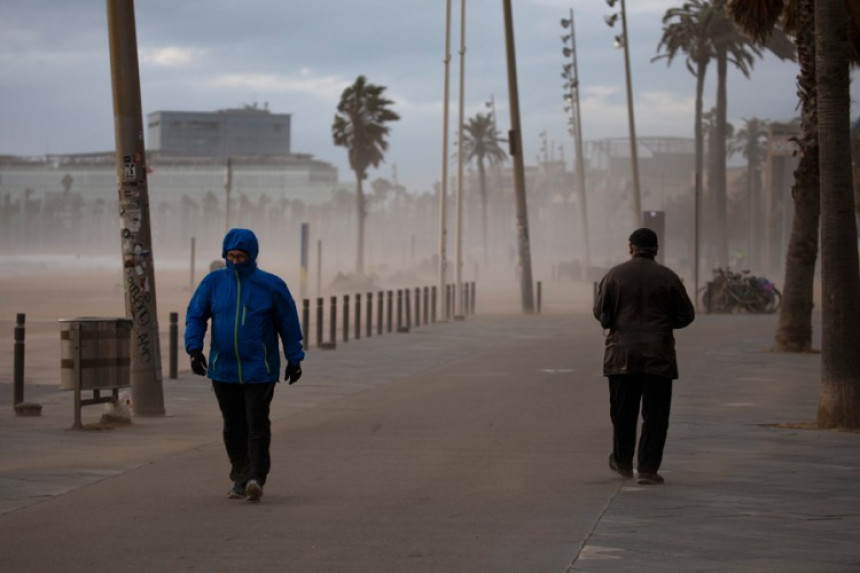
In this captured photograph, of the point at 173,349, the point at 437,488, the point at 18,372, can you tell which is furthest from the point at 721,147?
the point at 437,488

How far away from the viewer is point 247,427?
370 inches

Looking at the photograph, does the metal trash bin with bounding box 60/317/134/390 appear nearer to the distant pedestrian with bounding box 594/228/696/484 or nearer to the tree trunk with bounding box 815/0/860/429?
the distant pedestrian with bounding box 594/228/696/484

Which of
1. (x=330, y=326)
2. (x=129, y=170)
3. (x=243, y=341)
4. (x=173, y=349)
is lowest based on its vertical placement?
(x=330, y=326)

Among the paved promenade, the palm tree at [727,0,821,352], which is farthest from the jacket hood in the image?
the palm tree at [727,0,821,352]

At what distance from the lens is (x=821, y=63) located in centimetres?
1383

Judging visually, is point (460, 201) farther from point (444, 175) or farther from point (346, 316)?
point (346, 316)

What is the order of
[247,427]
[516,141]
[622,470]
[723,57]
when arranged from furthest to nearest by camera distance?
[723,57] < [516,141] < [622,470] < [247,427]

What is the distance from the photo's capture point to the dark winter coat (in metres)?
10.0

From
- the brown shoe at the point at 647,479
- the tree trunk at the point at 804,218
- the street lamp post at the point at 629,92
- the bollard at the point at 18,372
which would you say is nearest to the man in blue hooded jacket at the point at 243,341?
the brown shoe at the point at 647,479

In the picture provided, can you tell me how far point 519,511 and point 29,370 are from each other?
49.3 ft

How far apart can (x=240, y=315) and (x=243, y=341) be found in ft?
0.55

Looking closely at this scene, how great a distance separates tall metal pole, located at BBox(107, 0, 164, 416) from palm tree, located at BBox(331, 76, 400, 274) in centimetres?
6343

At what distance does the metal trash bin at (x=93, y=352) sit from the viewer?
13.2m

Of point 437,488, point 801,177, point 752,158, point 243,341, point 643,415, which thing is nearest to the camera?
point 243,341
